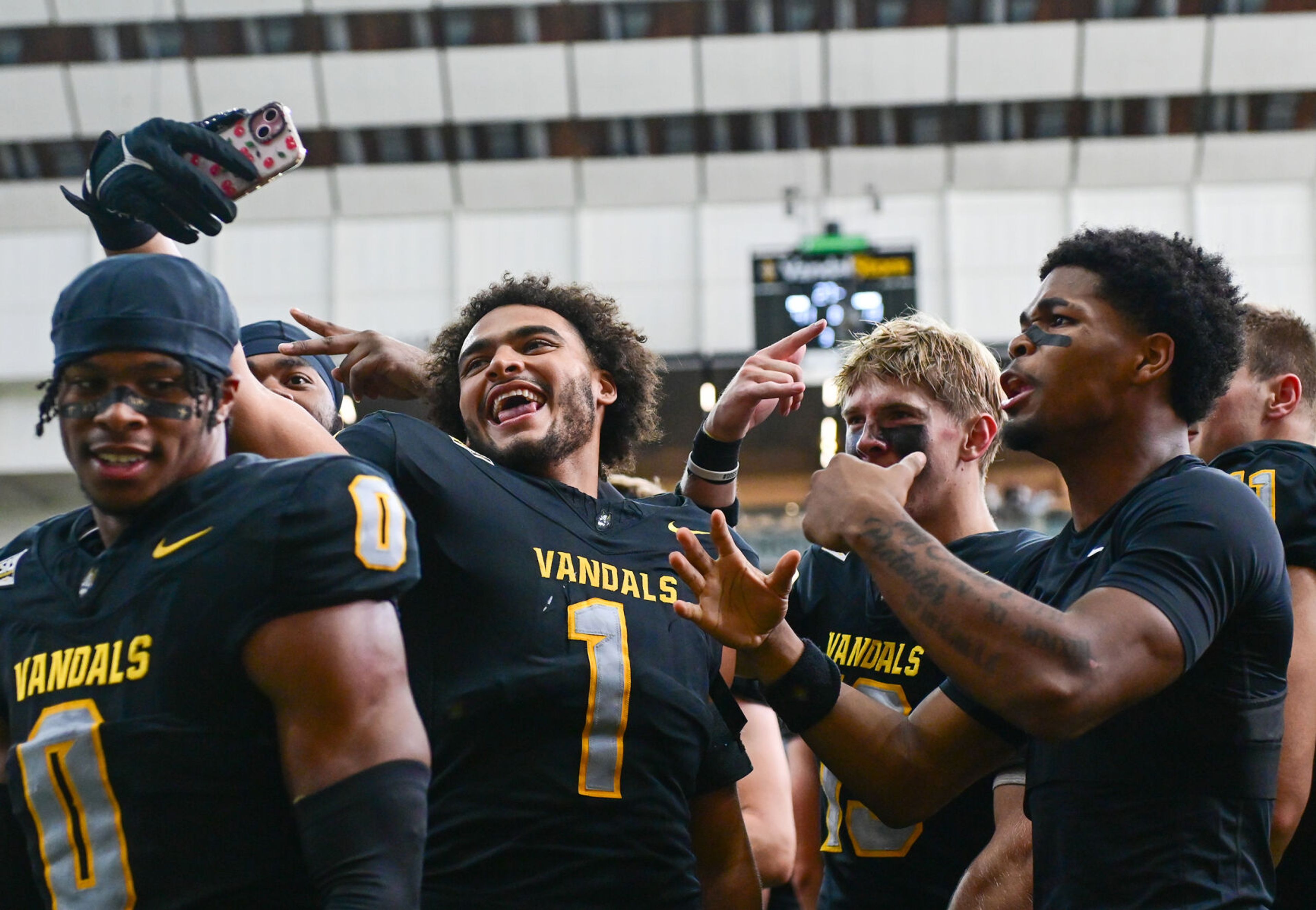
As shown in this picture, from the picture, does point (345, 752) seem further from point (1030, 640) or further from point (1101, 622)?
point (1101, 622)

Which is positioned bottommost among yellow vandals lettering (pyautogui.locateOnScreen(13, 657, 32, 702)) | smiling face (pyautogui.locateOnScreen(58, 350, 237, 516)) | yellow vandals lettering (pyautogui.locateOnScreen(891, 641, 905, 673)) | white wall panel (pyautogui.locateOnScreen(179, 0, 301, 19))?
yellow vandals lettering (pyautogui.locateOnScreen(891, 641, 905, 673))

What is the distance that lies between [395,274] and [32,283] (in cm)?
486

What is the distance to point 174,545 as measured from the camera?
2.10 metres

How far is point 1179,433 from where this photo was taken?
9.78 feet

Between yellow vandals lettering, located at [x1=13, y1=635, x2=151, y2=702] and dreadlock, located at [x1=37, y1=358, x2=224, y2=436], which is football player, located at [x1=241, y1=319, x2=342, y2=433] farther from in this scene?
yellow vandals lettering, located at [x1=13, y1=635, x2=151, y2=702]

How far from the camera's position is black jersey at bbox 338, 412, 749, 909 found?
9.13 ft

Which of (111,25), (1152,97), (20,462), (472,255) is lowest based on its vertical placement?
(20,462)

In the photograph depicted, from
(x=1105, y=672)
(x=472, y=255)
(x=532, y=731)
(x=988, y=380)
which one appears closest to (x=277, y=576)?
(x=532, y=731)

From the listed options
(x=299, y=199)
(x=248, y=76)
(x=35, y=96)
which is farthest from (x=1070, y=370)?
(x=35, y=96)

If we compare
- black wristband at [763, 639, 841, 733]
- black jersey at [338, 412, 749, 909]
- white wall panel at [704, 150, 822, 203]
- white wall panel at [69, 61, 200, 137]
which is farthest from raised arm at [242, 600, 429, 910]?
white wall panel at [69, 61, 200, 137]

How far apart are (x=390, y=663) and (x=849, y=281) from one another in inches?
455

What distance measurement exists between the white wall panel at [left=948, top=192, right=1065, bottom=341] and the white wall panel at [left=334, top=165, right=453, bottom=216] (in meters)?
6.96

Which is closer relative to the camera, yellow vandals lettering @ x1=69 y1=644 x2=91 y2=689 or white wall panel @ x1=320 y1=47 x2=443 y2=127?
yellow vandals lettering @ x1=69 y1=644 x2=91 y2=689

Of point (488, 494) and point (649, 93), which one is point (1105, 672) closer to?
point (488, 494)
